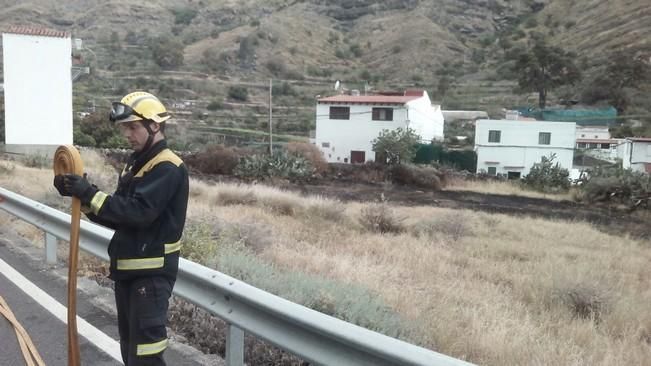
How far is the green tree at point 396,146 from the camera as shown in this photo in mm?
42438

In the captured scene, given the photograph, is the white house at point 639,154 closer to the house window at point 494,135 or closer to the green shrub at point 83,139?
the house window at point 494,135

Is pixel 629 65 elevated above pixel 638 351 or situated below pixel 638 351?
above

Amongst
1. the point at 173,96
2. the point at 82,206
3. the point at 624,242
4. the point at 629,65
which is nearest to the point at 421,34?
the point at 629,65

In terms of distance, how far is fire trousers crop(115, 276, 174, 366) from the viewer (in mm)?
2887

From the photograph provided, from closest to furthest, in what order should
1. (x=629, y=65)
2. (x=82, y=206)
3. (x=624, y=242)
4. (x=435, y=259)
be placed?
(x=82, y=206), (x=435, y=259), (x=624, y=242), (x=629, y=65)

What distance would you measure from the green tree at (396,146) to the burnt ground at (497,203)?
598cm

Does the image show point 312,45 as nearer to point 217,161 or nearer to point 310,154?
point 310,154

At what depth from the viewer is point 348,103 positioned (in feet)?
158

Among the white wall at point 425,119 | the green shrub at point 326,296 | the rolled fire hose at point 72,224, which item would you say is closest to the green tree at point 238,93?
the white wall at point 425,119

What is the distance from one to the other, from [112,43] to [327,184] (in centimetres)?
8231

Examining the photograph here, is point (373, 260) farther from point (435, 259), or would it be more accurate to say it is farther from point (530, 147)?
point (530, 147)

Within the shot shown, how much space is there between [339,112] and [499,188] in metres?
16.3

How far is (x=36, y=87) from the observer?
32562mm

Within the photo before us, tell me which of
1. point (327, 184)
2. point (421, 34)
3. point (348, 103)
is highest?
point (421, 34)
